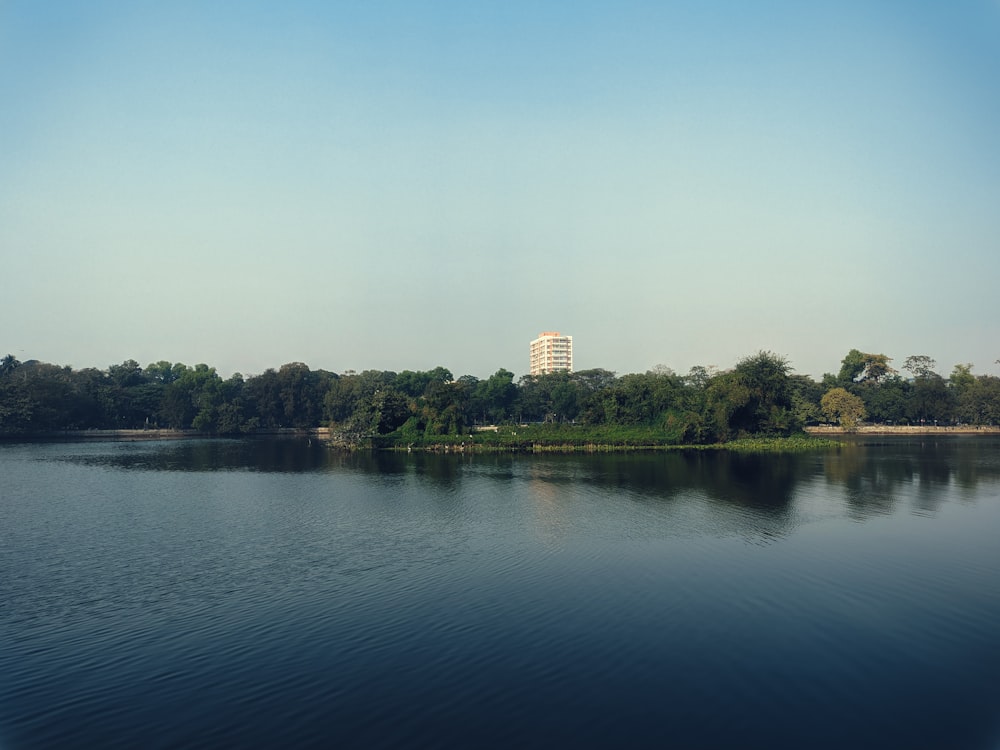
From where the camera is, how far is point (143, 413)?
117250 millimetres

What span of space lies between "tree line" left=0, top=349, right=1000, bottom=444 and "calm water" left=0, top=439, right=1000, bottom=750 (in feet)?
139

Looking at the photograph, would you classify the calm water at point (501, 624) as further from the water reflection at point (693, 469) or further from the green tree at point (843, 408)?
the green tree at point (843, 408)

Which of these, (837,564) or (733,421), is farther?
(733,421)

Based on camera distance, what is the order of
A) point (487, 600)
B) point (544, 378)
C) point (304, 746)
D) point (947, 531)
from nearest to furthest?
point (304, 746), point (487, 600), point (947, 531), point (544, 378)

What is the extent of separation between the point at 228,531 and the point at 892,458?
58.5 metres

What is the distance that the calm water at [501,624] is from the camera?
11203mm

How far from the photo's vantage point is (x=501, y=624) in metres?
15.8

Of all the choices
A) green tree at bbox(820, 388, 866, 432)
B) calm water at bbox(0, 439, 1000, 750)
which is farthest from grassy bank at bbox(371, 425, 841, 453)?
calm water at bbox(0, 439, 1000, 750)

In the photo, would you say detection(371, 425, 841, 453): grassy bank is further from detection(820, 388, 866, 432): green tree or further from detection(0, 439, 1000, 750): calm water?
detection(0, 439, 1000, 750): calm water

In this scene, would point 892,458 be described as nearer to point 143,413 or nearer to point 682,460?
point 682,460

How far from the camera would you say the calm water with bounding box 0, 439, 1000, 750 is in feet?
36.8

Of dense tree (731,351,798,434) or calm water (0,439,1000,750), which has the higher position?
dense tree (731,351,798,434)

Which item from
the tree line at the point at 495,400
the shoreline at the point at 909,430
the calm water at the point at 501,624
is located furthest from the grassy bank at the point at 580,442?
the calm water at the point at 501,624

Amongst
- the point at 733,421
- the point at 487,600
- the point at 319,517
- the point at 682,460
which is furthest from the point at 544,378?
the point at 487,600
